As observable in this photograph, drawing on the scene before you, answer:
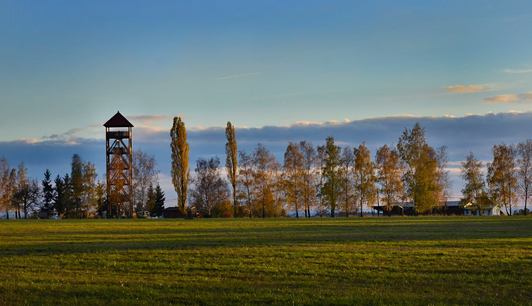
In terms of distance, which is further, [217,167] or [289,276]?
[217,167]

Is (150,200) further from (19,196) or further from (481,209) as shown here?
(481,209)

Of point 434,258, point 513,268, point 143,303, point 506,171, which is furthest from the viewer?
point 506,171

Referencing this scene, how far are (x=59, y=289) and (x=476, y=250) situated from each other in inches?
734

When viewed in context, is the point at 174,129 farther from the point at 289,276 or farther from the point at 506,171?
the point at 289,276

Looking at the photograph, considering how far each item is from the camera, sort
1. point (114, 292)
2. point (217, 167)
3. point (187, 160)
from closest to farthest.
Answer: point (114, 292)
point (187, 160)
point (217, 167)

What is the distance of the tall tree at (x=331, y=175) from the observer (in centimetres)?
10675

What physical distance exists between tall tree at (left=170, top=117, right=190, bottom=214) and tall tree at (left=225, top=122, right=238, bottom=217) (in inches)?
276

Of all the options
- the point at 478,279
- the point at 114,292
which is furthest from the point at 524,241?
the point at 114,292

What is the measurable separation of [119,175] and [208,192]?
2075cm

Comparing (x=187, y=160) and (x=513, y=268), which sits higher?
(x=187, y=160)

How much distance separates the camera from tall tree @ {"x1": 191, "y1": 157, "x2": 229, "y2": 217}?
117062 millimetres

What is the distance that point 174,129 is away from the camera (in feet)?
351

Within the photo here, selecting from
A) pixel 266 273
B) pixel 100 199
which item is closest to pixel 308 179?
pixel 100 199

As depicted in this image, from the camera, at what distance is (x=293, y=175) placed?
11262cm
